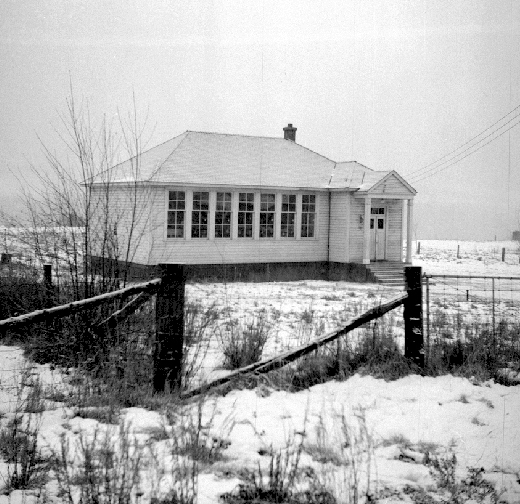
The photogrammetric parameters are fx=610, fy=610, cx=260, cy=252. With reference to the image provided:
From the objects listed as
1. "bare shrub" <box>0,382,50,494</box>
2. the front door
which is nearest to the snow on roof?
the front door

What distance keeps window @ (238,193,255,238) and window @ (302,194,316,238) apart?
7.87 feet

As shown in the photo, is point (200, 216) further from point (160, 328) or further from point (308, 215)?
point (160, 328)

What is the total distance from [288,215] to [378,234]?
398 centimetres

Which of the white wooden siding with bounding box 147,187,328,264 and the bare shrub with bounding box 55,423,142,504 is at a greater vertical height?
the white wooden siding with bounding box 147,187,328,264

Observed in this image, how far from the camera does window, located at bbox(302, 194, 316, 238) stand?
81.9ft

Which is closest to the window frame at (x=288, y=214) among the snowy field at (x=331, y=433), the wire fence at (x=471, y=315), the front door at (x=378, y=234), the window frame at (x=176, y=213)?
the front door at (x=378, y=234)

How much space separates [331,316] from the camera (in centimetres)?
1259

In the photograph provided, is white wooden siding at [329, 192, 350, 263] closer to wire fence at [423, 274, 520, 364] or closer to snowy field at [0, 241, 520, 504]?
wire fence at [423, 274, 520, 364]

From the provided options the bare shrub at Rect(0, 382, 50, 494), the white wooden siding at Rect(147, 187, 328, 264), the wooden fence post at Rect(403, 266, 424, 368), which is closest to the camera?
the bare shrub at Rect(0, 382, 50, 494)

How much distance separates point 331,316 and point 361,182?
13021 mm

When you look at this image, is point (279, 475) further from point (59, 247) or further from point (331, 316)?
point (331, 316)

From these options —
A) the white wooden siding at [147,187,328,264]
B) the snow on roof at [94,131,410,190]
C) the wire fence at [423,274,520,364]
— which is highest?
the snow on roof at [94,131,410,190]

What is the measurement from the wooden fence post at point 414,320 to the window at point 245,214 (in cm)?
1634

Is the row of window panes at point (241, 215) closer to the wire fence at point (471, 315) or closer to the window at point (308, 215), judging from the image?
the window at point (308, 215)
